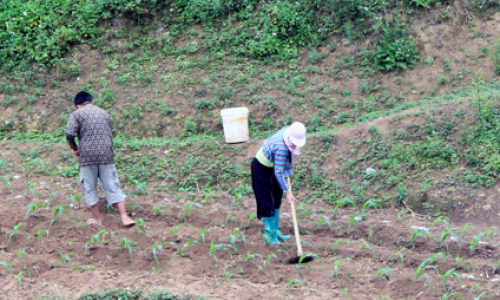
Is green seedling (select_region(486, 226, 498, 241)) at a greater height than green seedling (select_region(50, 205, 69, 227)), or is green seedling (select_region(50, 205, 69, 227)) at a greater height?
green seedling (select_region(50, 205, 69, 227))

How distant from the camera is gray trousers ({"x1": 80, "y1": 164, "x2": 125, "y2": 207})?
583cm

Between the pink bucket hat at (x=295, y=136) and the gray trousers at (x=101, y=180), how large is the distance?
2111 mm

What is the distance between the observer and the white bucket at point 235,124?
809 centimetres

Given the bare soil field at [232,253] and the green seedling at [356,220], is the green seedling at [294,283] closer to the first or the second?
the bare soil field at [232,253]

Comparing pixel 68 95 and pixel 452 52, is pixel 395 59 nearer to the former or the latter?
pixel 452 52

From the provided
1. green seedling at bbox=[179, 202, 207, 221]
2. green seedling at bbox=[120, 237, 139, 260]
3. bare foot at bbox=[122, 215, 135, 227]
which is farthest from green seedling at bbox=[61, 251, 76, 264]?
green seedling at bbox=[179, 202, 207, 221]

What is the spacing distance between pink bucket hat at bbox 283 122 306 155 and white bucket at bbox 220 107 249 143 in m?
2.93

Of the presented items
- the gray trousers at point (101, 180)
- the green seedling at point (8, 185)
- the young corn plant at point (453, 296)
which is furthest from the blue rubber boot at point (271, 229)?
the green seedling at point (8, 185)

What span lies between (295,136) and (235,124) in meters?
3.09

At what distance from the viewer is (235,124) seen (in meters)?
8.11

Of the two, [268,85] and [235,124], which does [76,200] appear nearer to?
[235,124]

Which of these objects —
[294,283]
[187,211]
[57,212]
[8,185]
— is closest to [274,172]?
[294,283]

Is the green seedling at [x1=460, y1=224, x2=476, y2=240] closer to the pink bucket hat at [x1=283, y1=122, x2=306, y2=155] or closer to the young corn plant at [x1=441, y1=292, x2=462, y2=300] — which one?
the young corn plant at [x1=441, y1=292, x2=462, y2=300]

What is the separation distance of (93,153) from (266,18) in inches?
222
